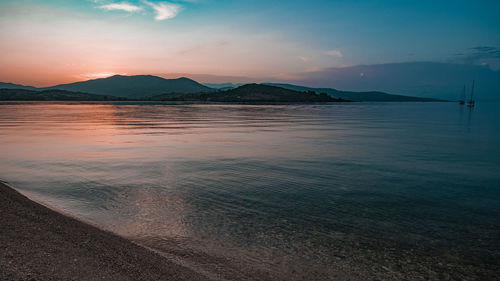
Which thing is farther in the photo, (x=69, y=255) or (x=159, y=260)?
(x=159, y=260)

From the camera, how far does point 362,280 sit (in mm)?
5777

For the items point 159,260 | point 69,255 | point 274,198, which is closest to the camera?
point 69,255


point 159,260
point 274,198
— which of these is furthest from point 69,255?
point 274,198

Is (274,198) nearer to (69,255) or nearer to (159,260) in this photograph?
(159,260)

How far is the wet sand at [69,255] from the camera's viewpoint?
481 cm

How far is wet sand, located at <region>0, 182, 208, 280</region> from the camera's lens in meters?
4.81

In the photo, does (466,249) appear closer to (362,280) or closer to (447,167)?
(362,280)

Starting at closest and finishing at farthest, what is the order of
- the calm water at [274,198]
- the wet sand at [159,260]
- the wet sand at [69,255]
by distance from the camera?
the wet sand at [69,255] < the wet sand at [159,260] < the calm water at [274,198]

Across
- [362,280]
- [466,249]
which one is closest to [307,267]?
[362,280]

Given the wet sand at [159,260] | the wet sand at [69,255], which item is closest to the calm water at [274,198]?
the wet sand at [159,260]

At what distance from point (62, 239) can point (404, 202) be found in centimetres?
976

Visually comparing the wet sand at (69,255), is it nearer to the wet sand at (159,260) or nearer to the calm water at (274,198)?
the wet sand at (159,260)

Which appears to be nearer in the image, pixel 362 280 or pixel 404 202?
pixel 362 280

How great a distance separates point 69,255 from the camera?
539 centimetres
